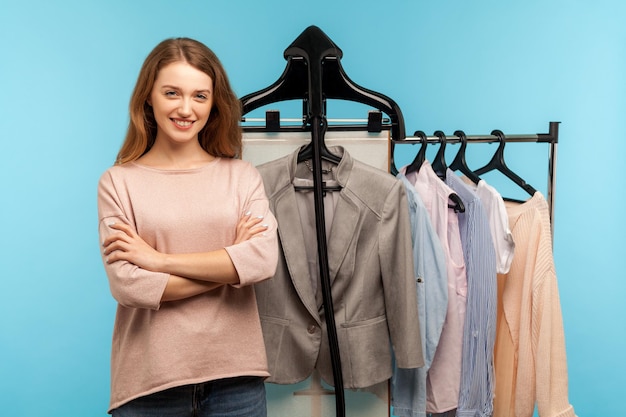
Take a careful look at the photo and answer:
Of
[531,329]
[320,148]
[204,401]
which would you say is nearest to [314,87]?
[320,148]

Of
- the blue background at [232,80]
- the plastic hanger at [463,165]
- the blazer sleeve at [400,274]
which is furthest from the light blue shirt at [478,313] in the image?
the blue background at [232,80]

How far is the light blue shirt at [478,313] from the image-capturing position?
2537 millimetres

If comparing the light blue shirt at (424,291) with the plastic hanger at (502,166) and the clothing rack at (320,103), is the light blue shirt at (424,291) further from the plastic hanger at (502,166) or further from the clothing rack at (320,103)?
the plastic hanger at (502,166)

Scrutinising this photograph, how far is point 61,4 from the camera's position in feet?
11.4

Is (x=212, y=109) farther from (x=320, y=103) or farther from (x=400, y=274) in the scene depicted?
(x=400, y=274)

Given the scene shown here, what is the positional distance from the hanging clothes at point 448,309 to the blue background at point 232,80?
44.0 inches

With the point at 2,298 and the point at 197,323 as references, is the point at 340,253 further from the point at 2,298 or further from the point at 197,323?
the point at 2,298

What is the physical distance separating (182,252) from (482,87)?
2299mm

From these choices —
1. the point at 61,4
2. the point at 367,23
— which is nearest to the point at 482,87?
the point at 367,23

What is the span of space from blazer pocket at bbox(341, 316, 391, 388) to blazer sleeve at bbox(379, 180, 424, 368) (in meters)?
0.06

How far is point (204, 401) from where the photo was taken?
1.93m

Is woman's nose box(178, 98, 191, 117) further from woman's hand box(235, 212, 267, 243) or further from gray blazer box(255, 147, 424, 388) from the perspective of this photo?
gray blazer box(255, 147, 424, 388)

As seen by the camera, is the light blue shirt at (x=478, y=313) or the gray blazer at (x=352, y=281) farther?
the light blue shirt at (x=478, y=313)

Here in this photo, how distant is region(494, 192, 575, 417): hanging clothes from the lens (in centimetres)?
256
